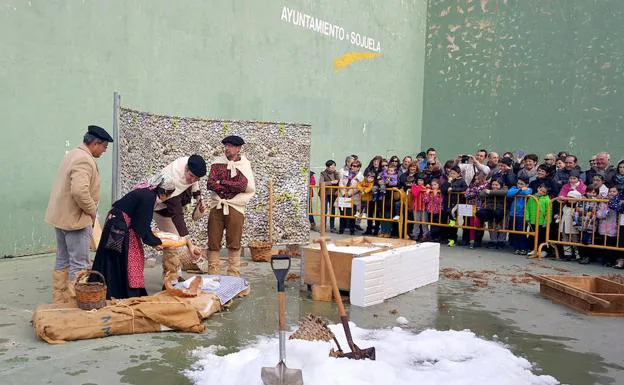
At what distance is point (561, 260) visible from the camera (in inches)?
405

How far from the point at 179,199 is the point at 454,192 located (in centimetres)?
607

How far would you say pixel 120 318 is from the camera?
5.33 metres

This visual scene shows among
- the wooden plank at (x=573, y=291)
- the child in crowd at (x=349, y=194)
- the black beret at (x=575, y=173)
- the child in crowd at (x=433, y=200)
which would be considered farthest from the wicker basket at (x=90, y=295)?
the black beret at (x=575, y=173)

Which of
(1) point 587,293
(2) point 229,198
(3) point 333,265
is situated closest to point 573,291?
(1) point 587,293

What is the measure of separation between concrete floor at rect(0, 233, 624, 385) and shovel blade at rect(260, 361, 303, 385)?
735 millimetres

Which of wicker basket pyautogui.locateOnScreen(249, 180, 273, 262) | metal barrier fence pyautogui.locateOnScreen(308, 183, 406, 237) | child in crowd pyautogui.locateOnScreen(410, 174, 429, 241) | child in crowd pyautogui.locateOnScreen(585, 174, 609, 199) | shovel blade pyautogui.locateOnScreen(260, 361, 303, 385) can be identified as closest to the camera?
shovel blade pyautogui.locateOnScreen(260, 361, 303, 385)

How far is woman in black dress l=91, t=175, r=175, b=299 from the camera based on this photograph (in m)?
5.98

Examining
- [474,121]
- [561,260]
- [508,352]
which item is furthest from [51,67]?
[474,121]

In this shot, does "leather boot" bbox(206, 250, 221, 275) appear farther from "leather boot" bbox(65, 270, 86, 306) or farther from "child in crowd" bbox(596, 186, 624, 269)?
"child in crowd" bbox(596, 186, 624, 269)

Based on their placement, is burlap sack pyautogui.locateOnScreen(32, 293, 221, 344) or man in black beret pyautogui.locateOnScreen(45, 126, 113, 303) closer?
burlap sack pyautogui.locateOnScreen(32, 293, 221, 344)

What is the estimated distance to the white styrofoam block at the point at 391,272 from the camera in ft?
21.9

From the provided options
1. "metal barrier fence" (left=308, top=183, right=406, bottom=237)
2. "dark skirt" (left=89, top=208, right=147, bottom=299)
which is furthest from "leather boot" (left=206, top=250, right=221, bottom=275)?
"metal barrier fence" (left=308, top=183, right=406, bottom=237)

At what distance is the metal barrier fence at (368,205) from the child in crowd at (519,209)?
2153 mm

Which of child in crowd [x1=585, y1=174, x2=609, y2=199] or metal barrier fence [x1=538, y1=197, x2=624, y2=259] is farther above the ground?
child in crowd [x1=585, y1=174, x2=609, y2=199]
